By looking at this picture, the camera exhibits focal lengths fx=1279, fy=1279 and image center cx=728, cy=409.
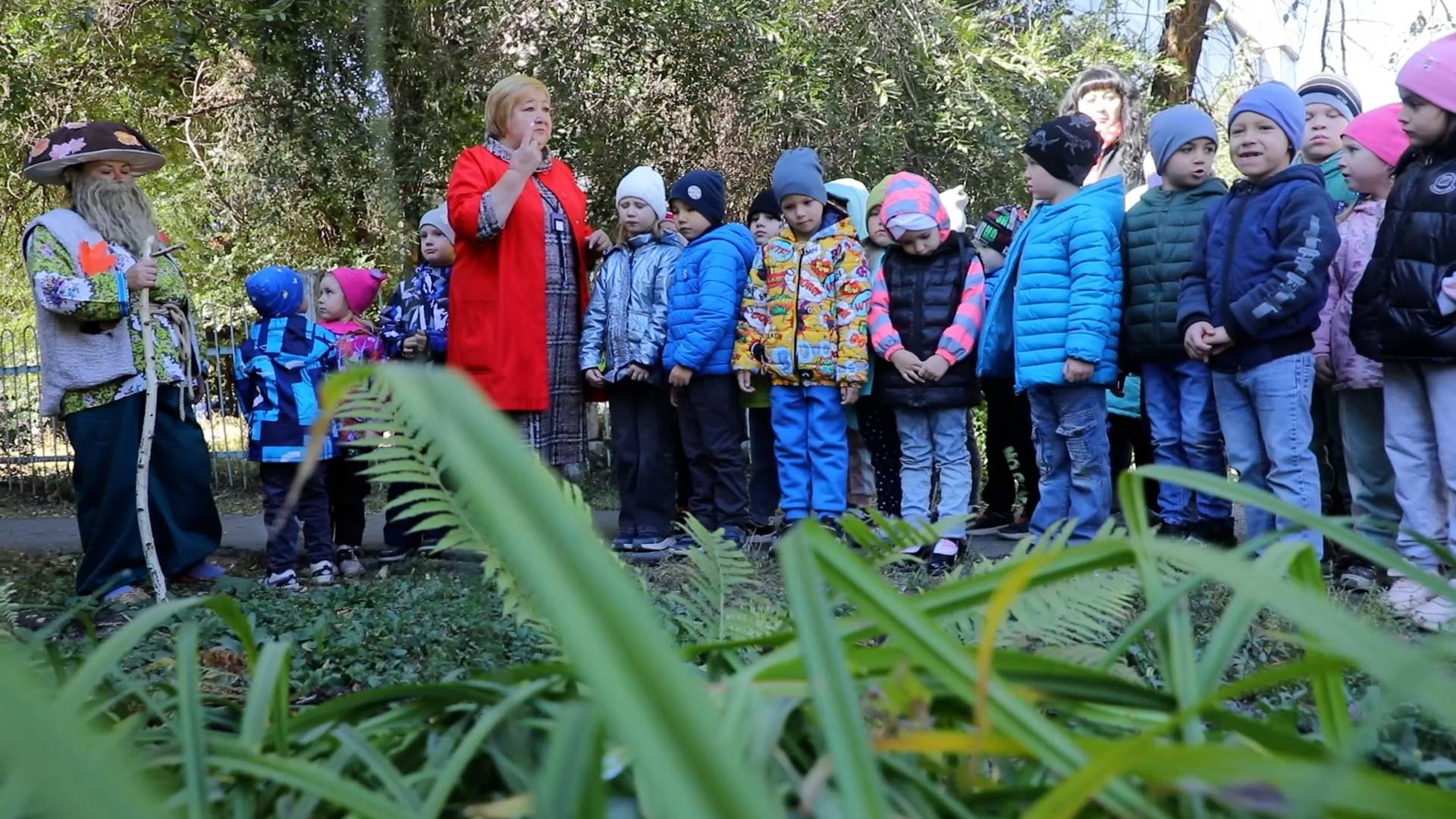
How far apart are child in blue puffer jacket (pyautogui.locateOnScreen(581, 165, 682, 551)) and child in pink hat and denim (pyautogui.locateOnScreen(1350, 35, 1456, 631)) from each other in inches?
124

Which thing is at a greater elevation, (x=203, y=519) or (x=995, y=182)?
(x=995, y=182)

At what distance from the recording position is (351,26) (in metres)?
9.09

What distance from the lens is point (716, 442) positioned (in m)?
6.41

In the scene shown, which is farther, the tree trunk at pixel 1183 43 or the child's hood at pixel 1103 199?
the tree trunk at pixel 1183 43

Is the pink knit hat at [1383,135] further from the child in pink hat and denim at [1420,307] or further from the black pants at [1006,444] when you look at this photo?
the black pants at [1006,444]

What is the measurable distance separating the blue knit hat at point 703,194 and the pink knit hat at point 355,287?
1.75 m

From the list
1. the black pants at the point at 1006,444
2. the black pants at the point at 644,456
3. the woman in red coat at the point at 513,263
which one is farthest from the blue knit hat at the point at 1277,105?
the black pants at the point at 644,456

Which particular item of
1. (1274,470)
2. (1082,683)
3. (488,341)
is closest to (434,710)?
(1082,683)

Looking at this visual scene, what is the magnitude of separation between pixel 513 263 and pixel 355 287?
5.29ft

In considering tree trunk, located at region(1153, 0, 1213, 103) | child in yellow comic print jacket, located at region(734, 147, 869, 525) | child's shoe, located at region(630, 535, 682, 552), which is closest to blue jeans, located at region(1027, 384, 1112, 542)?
child in yellow comic print jacket, located at region(734, 147, 869, 525)

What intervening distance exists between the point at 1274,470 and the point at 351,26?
7045mm

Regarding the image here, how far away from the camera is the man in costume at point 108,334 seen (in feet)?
16.5

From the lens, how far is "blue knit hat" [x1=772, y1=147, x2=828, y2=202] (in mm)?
6137

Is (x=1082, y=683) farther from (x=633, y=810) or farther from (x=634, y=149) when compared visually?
Result: (x=634, y=149)
